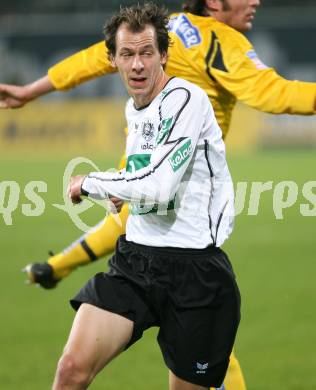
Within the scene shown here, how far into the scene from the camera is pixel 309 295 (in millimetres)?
9172

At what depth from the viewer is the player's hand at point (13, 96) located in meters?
6.20

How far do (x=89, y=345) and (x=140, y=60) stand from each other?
125 centimetres

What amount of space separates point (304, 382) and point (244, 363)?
25.5 inches

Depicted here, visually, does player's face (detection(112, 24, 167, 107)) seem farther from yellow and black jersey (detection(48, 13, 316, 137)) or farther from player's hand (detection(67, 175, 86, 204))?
yellow and black jersey (detection(48, 13, 316, 137))

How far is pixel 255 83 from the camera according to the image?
17.9 feet

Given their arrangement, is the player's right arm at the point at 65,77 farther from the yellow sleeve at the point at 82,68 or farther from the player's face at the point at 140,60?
the player's face at the point at 140,60

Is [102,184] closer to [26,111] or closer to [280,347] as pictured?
[280,347]

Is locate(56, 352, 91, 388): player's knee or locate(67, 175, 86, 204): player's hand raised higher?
locate(67, 175, 86, 204): player's hand

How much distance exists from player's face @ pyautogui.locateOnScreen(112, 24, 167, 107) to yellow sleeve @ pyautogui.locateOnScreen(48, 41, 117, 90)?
1635mm

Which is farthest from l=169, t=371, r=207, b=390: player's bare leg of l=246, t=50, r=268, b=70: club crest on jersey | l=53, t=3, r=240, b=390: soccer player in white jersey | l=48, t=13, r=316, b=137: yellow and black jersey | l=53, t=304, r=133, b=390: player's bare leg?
l=246, t=50, r=268, b=70: club crest on jersey

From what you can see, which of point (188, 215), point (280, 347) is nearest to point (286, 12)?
point (280, 347)

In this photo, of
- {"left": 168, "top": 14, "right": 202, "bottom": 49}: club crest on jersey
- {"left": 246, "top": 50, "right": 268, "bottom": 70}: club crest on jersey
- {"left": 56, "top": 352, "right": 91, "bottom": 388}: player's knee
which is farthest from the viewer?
{"left": 168, "top": 14, "right": 202, "bottom": 49}: club crest on jersey

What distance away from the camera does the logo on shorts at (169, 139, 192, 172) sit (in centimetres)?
421

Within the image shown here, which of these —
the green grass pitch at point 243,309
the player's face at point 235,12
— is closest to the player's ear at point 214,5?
the player's face at point 235,12
